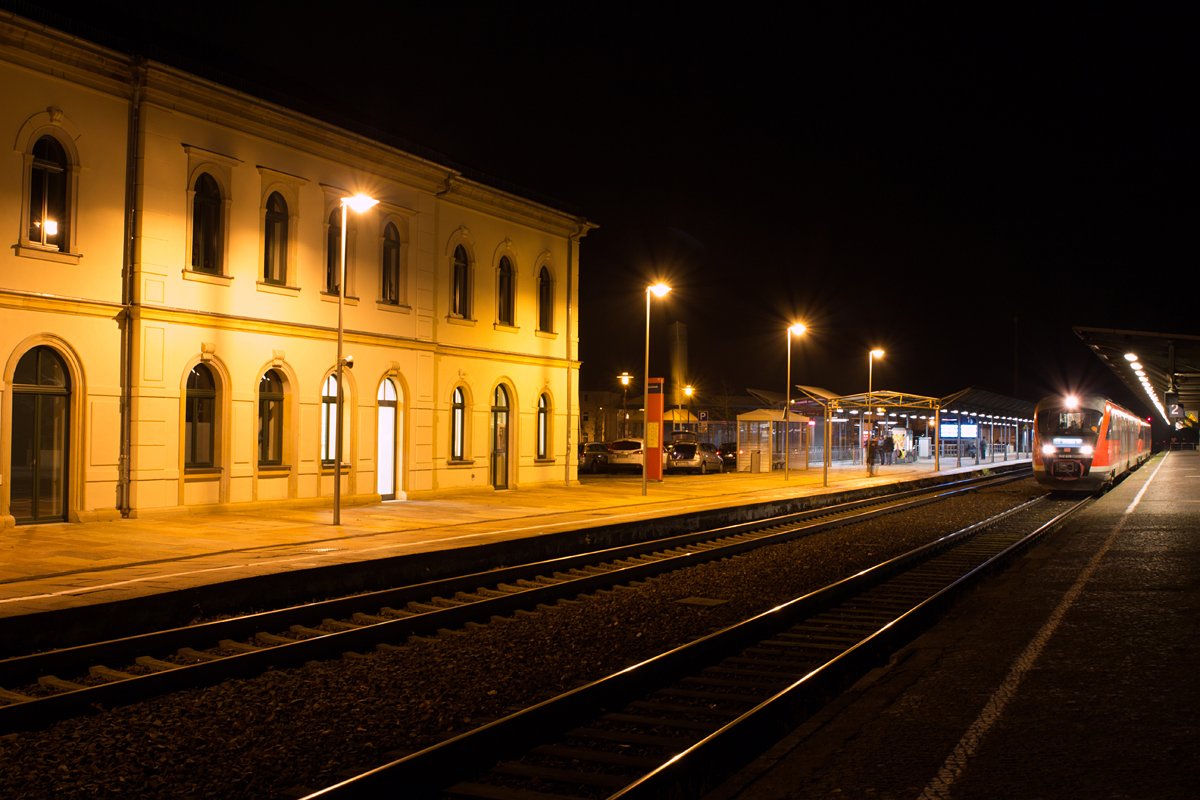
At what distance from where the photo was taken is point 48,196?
1555 centimetres

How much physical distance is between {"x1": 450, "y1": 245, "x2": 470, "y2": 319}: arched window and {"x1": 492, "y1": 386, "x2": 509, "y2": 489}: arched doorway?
239cm

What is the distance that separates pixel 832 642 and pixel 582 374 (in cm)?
6988

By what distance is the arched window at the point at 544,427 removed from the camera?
90.8 ft

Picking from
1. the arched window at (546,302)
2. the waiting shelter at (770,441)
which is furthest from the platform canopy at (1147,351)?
the arched window at (546,302)

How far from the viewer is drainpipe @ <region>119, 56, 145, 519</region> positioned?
53.7ft

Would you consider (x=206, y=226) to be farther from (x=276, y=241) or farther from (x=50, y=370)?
(x=50, y=370)

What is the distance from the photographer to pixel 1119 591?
11891 mm

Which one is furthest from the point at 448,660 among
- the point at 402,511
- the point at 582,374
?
the point at 582,374

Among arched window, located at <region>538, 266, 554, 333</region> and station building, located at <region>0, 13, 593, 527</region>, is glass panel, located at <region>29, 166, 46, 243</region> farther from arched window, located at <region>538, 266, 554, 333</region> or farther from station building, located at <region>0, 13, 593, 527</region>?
arched window, located at <region>538, 266, 554, 333</region>

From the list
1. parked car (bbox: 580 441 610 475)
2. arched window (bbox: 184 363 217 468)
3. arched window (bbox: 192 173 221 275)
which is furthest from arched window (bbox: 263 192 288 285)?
parked car (bbox: 580 441 610 475)

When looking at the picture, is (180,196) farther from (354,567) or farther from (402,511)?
(354,567)

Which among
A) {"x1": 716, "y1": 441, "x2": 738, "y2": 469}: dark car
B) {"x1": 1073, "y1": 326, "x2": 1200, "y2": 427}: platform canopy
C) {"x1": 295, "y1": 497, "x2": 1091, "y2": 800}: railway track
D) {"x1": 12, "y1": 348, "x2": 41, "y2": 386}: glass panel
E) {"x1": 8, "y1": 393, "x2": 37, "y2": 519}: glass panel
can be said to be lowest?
{"x1": 295, "y1": 497, "x2": 1091, "y2": 800}: railway track

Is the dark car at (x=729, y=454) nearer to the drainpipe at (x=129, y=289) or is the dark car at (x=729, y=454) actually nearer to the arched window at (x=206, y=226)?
the arched window at (x=206, y=226)

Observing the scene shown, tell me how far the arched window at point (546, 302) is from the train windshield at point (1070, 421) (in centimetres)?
1601
